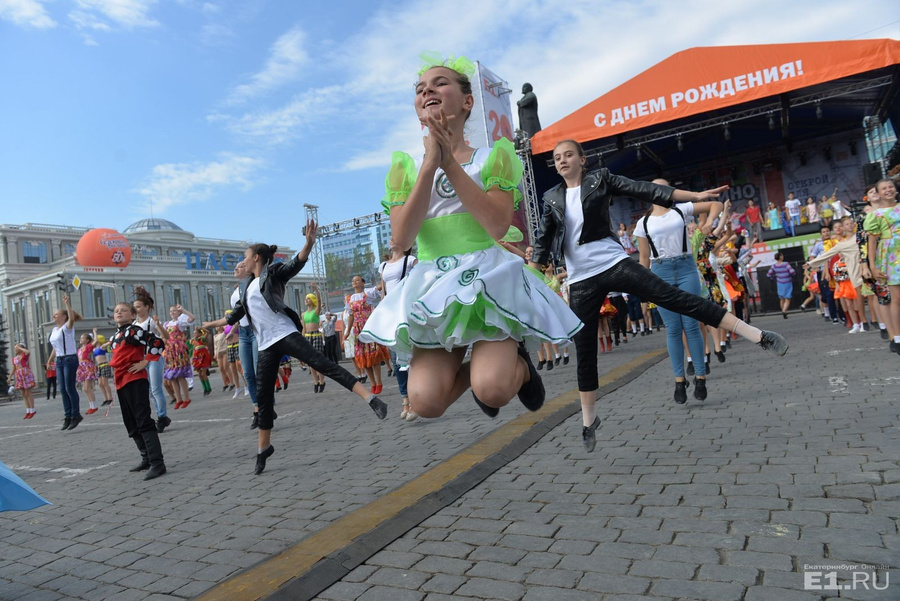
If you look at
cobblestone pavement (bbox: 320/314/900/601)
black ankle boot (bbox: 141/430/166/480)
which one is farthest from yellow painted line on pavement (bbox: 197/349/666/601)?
black ankle boot (bbox: 141/430/166/480)

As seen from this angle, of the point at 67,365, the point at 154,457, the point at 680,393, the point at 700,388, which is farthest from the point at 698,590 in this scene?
the point at 67,365

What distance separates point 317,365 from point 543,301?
2844 millimetres

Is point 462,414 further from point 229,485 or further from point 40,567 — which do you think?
point 40,567

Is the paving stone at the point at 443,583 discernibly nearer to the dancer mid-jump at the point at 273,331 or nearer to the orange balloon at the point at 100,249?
the dancer mid-jump at the point at 273,331

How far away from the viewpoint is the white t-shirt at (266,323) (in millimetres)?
5410

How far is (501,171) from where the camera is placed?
2.89m

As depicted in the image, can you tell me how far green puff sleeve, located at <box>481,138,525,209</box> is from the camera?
286 cm

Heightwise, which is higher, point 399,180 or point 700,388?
point 399,180

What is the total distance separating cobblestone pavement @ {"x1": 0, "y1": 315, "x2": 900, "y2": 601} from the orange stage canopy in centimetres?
1358

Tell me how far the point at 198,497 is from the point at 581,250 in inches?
122

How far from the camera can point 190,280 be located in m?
68.7

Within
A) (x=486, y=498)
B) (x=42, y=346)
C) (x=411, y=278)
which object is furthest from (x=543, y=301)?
(x=42, y=346)

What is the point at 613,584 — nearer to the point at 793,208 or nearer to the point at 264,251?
the point at 264,251

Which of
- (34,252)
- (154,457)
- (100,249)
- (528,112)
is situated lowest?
(154,457)
